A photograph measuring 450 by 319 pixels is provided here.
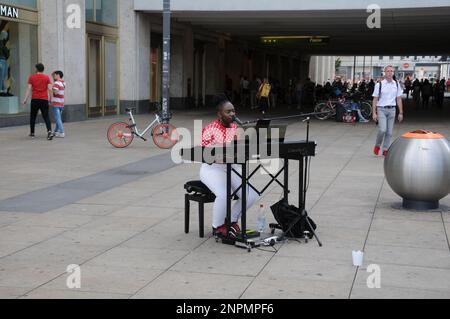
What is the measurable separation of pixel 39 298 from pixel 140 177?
583 cm

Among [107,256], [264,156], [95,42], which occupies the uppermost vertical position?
[95,42]

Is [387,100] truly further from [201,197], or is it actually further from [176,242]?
[176,242]

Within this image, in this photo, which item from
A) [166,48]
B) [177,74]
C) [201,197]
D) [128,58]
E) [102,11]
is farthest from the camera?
[177,74]

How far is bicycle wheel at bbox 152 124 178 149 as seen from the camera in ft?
47.2

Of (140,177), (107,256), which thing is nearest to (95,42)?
(140,177)

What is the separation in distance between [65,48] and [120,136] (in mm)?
7409

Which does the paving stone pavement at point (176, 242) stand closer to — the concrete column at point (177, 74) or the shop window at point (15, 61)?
the shop window at point (15, 61)

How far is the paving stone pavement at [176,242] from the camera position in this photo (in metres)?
4.86

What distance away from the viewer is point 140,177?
10.3 meters

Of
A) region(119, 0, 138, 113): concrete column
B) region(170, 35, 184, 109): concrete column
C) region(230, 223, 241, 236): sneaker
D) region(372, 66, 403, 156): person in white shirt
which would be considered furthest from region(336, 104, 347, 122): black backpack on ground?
region(230, 223, 241, 236): sneaker

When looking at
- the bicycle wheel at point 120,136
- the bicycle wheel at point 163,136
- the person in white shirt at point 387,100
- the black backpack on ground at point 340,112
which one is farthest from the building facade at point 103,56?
the person in white shirt at point 387,100

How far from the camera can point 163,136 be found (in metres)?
14.4

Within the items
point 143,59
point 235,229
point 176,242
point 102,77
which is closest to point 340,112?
point 143,59
